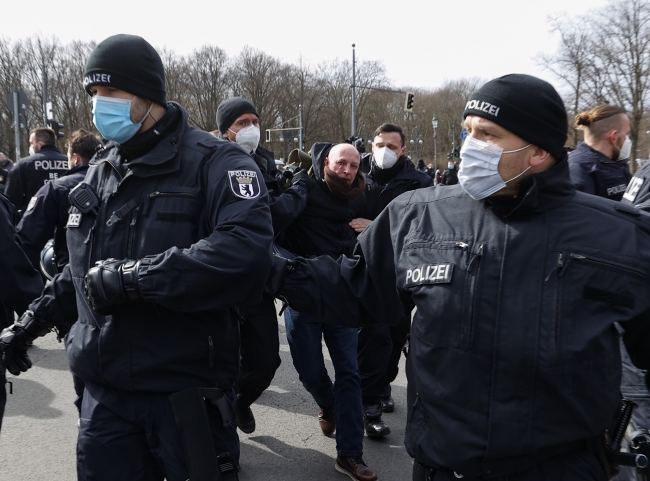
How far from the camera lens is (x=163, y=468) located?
2.24 metres

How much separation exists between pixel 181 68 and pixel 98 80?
54.1 metres

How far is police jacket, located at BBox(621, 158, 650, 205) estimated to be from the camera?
2971 millimetres

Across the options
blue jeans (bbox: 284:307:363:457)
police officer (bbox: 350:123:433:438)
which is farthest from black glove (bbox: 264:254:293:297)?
police officer (bbox: 350:123:433:438)

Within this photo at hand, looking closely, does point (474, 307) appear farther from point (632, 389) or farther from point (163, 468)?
point (632, 389)

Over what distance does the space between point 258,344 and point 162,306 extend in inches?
65.7

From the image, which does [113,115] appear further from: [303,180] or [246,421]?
[246,421]

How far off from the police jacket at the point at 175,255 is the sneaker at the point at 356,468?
1562mm

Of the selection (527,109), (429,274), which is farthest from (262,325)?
(527,109)

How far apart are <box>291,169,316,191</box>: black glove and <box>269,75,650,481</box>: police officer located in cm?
207

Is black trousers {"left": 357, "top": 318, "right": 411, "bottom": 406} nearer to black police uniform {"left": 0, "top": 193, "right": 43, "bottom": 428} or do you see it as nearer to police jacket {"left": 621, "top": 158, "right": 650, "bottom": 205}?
police jacket {"left": 621, "top": 158, "right": 650, "bottom": 205}

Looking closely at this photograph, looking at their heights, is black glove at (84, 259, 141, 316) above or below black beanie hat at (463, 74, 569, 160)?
below

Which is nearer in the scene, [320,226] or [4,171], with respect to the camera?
[320,226]

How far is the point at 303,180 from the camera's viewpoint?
13.3 feet

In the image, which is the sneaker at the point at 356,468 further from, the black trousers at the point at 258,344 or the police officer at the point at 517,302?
the police officer at the point at 517,302
